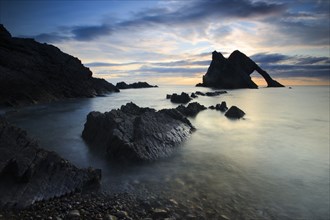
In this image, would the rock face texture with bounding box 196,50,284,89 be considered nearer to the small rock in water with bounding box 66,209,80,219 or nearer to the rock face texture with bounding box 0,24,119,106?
the rock face texture with bounding box 0,24,119,106

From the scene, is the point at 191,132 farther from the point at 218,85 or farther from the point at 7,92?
the point at 218,85

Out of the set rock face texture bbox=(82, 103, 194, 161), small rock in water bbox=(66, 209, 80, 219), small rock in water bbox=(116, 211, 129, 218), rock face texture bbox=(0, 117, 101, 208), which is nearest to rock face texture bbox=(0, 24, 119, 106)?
rock face texture bbox=(82, 103, 194, 161)

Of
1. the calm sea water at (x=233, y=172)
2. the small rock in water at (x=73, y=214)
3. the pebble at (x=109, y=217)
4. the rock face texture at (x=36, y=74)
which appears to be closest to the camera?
the small rock in water at (x=73, y=214)

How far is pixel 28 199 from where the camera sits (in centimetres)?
716

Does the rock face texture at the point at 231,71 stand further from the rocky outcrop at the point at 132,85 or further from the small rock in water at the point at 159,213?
the small rock in water at the point at 159,213

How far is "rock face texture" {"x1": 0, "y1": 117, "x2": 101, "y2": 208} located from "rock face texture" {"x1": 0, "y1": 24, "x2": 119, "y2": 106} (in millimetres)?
31557

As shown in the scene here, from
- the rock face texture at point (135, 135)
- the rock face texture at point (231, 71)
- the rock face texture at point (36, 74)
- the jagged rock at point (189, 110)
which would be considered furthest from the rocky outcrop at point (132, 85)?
the rock face texture at point (135, 135)

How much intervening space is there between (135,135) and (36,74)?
39.3 meters

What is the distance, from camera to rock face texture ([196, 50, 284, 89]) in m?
144

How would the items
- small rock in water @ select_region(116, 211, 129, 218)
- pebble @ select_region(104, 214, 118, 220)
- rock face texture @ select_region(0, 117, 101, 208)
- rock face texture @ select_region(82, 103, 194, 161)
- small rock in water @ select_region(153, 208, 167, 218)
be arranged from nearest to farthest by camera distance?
pebble @ select_region(104, 214, 118, 220) → small rock in water @ select_region(116, 211, 129, 218) → rock face texture @ select_region(0, 117, 101, 208) → small rock in water @ select_region(153, 208, 167, 218) → rock face texture @ select_region(82, 103, 194, 161)

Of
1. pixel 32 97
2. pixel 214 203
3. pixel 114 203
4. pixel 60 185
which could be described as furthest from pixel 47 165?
pixel 32 97

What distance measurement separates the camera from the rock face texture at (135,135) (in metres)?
12.4

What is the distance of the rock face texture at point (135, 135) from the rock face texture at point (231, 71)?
132 meters

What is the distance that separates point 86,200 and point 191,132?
42.3 ft
